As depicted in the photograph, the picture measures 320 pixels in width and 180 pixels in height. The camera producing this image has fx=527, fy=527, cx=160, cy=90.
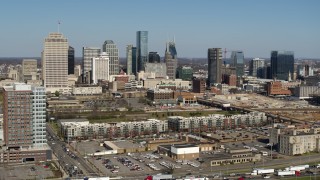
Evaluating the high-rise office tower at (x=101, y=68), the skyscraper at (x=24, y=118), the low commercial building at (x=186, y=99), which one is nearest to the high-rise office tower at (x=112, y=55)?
the high-rise office tower at (x=101, y=68)

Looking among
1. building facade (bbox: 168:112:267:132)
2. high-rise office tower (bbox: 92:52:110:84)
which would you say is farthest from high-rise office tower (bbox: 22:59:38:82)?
building facade (bbox: 168:112:267:132)

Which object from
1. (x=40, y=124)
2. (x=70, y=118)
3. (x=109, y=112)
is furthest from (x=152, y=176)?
(x=109, y=112)

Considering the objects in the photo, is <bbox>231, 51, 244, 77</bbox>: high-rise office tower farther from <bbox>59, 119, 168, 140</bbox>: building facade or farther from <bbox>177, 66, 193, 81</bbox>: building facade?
<bbox>59, 119, 168, 140</bbox>: building facade

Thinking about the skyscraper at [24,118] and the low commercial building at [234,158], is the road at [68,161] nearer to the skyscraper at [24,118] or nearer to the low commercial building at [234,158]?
the skyscraper at [24,118]

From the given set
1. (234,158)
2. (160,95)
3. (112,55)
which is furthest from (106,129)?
(112,55)

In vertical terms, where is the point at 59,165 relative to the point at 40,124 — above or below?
below

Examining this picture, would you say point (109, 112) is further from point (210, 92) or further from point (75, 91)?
point (210, 92)
